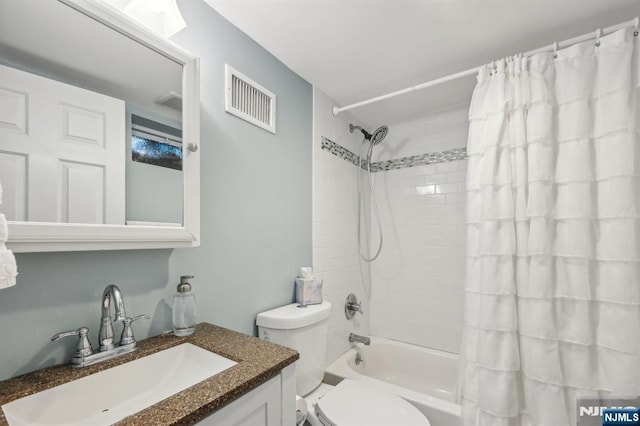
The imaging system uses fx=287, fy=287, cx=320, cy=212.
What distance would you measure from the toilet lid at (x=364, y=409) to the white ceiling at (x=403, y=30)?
1.75m

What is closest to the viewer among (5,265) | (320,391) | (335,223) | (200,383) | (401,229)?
(5,265)

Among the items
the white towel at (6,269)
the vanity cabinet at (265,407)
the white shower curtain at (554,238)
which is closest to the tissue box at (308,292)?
the vanity cabinet at (265,407)

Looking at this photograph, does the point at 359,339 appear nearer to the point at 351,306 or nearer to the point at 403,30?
the point at 351,306

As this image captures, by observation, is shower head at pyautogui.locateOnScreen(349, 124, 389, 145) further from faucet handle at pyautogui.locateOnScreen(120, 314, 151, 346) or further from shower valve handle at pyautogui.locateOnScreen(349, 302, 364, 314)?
faucet handle at pyautogui.locateOnScreen(120, 314, 151, 346)

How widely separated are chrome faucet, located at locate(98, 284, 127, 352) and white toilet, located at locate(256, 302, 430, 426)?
640 mm

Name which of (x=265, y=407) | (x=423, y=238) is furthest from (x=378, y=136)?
(x=265, y=407)

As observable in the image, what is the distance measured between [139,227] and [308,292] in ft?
3.05

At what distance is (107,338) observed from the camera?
0.83m

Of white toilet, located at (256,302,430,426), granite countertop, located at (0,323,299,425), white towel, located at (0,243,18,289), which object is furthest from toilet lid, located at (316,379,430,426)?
white towel, located at (0,243,18,289)

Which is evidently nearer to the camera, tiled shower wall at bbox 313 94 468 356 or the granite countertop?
the granite countertop

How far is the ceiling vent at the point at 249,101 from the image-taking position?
1296mm

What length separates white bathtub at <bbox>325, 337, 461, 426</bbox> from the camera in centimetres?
191

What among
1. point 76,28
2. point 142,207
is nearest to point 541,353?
point 142,207

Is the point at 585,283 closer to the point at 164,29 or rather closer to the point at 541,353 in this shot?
the point at 541,353
